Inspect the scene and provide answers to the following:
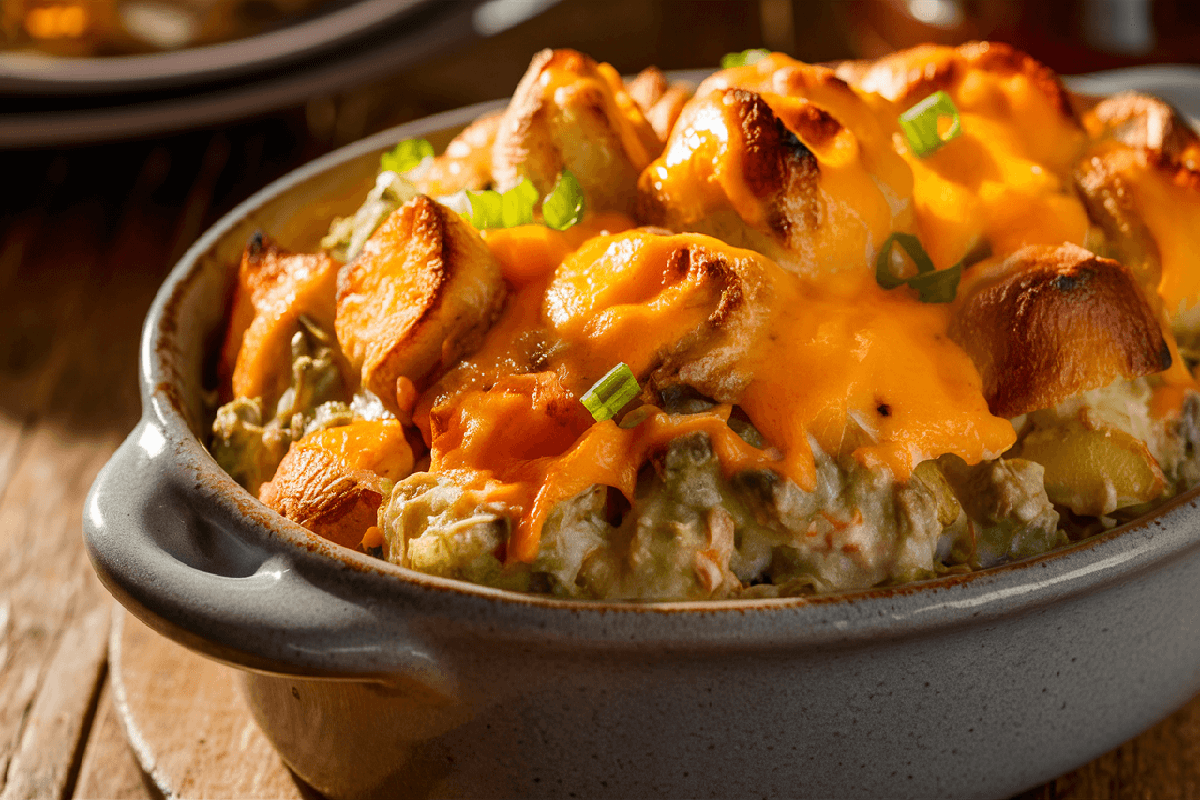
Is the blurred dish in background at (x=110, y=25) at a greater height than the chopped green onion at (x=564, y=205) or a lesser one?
lesser

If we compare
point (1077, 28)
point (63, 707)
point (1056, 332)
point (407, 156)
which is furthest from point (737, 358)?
point (1077, 28)

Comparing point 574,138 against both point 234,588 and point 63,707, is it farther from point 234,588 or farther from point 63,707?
point 63,707

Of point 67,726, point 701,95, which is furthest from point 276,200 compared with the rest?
point 67,726

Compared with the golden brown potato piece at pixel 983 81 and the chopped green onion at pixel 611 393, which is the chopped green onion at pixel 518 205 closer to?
the chopped green onion at pixel 611 393

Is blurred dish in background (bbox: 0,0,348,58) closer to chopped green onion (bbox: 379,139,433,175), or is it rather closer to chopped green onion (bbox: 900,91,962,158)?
chopped green onion (bbox: 379,139,433,175)

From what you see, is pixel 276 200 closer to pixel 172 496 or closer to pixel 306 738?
pixel 172 496

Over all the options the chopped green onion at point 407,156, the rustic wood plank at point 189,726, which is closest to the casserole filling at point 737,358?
the chopped green onion at point 407,156
